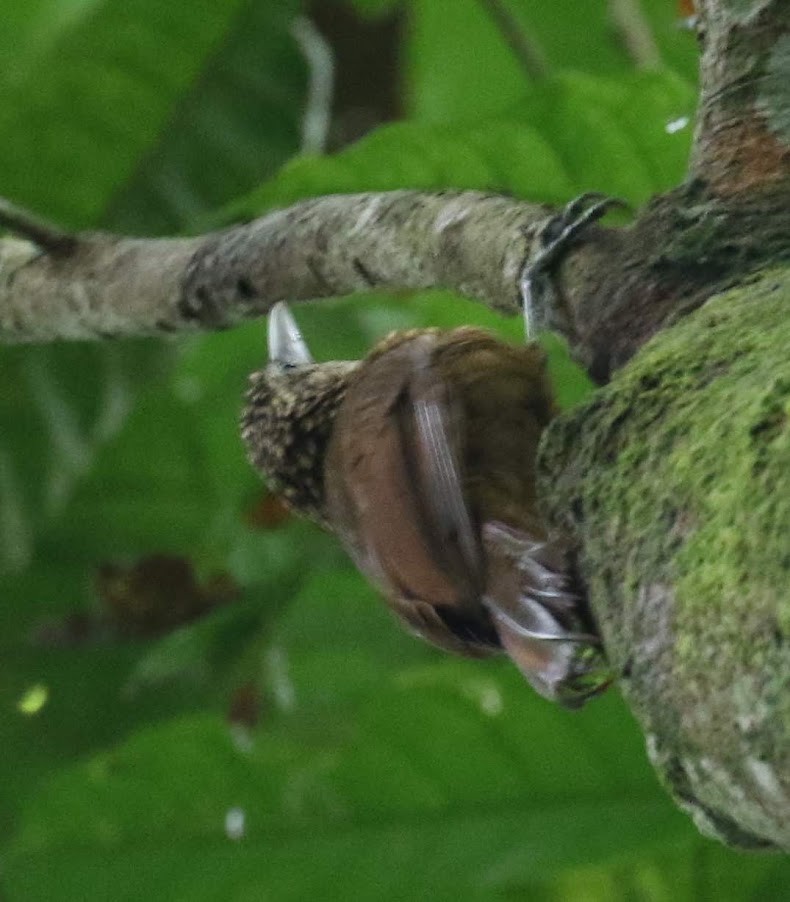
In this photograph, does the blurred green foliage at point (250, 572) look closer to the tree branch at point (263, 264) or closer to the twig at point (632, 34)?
the twig at point (632, 34)

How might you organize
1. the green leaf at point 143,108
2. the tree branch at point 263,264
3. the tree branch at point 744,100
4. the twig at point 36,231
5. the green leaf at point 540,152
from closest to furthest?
the tree branch at point 744,100, the tree branch at point 263,264, the twig at point 36,231, the green leaf at point 540,152, the green leaf at point 143,108

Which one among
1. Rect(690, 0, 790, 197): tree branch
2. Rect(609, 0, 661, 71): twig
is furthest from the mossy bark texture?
Rect(609, 0, 661, 71): twig

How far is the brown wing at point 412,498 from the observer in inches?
47.6

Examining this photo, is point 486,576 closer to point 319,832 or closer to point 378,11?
point 319,832

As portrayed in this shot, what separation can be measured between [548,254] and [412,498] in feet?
1.19

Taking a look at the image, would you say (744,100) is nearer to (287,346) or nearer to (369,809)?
(287,346)

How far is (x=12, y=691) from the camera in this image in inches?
86.4

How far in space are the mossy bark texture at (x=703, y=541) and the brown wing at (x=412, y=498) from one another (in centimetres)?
39

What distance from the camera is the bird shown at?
1081mm

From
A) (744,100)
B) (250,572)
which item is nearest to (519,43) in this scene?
(250,572)

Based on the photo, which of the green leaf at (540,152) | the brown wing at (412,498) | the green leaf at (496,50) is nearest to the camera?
the brown wing at (412,498)

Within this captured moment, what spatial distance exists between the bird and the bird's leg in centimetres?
18

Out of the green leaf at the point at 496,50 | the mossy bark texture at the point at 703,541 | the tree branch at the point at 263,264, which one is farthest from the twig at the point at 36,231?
the green leaf at the point at 496,50

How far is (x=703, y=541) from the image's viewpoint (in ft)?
2.13
